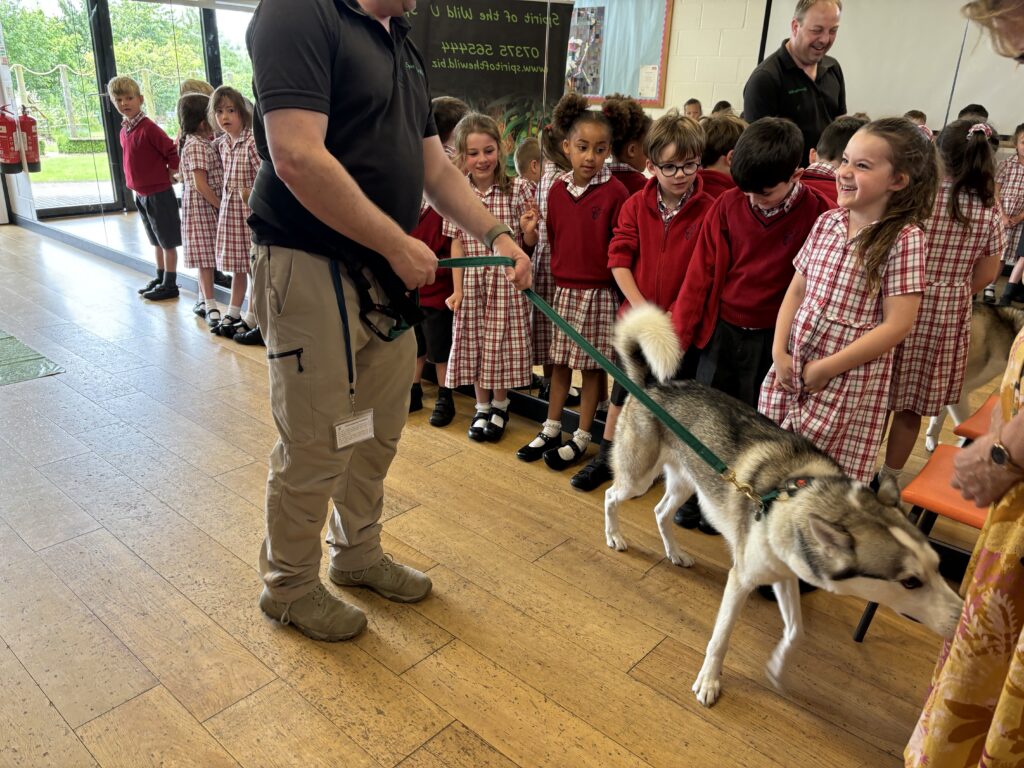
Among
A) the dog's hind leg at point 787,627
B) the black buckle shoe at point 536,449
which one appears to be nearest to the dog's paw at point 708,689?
the dog's hind leg at point 787,627

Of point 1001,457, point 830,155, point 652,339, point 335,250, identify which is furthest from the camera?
point 830,155

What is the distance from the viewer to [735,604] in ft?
5.84

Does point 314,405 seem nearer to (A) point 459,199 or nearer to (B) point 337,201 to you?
(B) point 337,201

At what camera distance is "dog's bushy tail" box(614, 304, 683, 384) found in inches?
82.8

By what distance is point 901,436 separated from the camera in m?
2.72

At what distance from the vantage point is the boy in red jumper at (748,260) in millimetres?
2113

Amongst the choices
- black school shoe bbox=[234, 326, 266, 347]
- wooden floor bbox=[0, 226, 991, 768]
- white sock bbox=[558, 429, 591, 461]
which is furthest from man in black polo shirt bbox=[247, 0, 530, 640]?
black school shoe bbox=[234, 326, 266, 347]

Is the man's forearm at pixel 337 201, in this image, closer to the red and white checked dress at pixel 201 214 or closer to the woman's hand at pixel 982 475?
the woman's hand at pixel 982 475

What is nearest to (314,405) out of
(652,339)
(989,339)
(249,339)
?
(652,339)

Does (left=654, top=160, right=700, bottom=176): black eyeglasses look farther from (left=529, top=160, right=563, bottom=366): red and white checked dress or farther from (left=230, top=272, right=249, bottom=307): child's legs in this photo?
(left=230, top=272, right=249, bottom=307): child's legs

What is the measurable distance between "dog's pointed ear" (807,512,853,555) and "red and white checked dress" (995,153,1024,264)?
2.58 meters

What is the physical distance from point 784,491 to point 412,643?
3.57ft

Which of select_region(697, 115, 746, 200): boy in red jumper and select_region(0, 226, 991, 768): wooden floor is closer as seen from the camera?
select_region(0, 226, 991, 768): wooden floor

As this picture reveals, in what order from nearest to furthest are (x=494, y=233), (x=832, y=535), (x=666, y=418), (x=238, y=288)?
(x=832, y=535) → (x=666, y=418) → (x=494, y=233) → (x=238, y=288)
